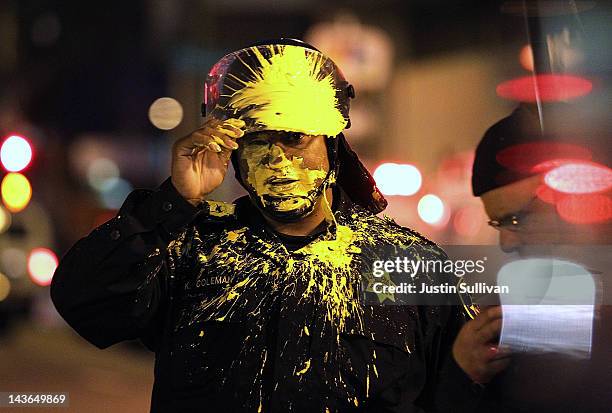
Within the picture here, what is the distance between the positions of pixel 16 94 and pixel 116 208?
19.2 inches

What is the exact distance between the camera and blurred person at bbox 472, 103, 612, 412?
2.81 meters

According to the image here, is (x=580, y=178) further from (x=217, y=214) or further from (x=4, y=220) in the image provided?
(x=4, y=220)

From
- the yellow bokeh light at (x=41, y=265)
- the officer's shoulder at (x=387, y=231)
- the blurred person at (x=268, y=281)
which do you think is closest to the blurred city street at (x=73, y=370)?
the yellow bokeh light at (x=41, y=265)

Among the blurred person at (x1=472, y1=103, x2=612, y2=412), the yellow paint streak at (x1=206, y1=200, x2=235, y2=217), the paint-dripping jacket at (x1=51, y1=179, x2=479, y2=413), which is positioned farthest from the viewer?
the blurred person at (x1=472, y1=103, x2=612, y2=412)

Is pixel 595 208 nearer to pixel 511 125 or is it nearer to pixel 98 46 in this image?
pixel 511 125

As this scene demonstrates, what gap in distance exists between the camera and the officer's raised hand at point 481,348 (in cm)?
253

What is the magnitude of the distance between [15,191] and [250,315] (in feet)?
3.14

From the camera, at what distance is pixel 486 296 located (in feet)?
9.16

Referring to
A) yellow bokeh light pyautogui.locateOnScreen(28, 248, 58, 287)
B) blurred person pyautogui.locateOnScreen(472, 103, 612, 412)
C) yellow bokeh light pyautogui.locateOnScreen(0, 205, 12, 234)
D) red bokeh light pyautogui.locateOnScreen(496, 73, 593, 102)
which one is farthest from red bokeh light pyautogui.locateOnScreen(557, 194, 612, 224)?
yellow bokeh light pyautogui.locateOnScreen(0, 205, 12, 234)

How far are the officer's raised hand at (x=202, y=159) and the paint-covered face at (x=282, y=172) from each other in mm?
72

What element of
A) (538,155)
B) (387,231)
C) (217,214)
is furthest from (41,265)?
(538,155)

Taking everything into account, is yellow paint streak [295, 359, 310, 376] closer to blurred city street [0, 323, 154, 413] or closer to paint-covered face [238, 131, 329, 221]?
paint-covered face [238, 131, 329, 221]

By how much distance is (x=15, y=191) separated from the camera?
292 centimetres

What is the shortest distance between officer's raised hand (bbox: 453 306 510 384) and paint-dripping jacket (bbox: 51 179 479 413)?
25 mm
